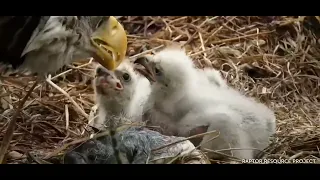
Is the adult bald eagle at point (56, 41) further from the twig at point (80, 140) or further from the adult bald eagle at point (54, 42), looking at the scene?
the twig at point (80, 140)

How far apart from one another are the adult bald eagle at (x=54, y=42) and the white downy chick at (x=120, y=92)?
0.8 inches

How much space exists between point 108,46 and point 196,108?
219 mm

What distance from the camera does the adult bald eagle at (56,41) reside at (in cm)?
129

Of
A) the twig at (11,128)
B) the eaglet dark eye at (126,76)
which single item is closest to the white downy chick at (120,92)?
the eaglet dark eye at (126,76)

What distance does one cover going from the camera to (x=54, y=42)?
1289 millimetres

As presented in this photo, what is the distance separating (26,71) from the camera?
1.33m

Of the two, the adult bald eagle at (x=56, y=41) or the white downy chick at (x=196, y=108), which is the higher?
the adult bald eagle at (x=56, y=41)

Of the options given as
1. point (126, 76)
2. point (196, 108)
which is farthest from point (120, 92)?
point (196, 108)

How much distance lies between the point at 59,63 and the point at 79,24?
91 mm

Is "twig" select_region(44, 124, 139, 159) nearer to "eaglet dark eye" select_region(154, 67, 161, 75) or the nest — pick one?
the nest

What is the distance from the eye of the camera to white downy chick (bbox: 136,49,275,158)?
4.28ft

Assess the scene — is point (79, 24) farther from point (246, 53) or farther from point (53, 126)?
point (246, 53)
